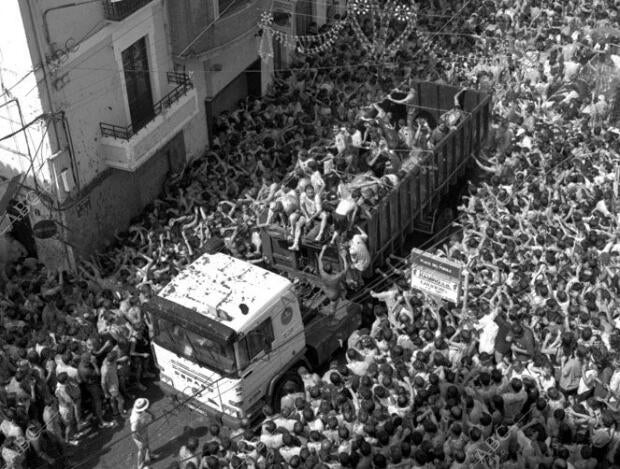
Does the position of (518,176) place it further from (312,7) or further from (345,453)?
(312,7)

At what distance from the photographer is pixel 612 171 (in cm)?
2003

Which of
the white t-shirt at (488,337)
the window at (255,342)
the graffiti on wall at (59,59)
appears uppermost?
the graffiti on wall at (59,59)

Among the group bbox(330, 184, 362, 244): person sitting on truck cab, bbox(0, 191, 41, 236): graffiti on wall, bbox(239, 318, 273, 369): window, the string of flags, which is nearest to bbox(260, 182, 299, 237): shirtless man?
bbox(330, 184, 362, 244): person sitting on truck cab

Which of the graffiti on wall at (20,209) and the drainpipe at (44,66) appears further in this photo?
the graffiti on wall at (20,209)

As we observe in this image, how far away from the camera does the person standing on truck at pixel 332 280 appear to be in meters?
17.7

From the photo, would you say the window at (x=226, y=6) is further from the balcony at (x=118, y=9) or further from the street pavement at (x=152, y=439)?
the street pavement at (x=152, y=439)

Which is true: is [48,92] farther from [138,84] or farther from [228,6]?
[228,6]

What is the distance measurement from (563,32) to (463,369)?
14.5 metres

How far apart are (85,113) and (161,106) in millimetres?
2374

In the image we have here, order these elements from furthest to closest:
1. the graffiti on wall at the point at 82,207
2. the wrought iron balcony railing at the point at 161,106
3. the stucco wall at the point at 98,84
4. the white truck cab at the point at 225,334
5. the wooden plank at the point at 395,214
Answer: the wrought iron balcony railing at the point at 161,106
the graffiti on wall at the point at 82,207
the stucco wall at the point at 98,84
the wooden plank at the point at 395,214
the white truck cab at the point at 225,334

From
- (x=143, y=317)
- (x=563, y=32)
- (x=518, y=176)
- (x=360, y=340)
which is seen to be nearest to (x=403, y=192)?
(x=518, y=176)

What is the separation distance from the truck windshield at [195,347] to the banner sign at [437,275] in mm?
3965

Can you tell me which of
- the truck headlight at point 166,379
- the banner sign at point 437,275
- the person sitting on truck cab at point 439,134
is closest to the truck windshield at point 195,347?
the truck headlight at point 166,379

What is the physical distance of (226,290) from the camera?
15.8 m
